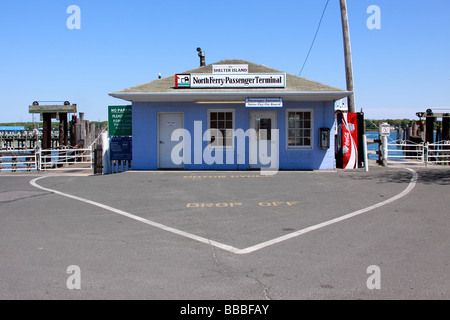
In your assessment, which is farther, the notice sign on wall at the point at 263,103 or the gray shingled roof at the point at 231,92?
the notice sign on wall at the point at 263,103

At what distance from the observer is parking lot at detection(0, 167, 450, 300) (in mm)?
4492

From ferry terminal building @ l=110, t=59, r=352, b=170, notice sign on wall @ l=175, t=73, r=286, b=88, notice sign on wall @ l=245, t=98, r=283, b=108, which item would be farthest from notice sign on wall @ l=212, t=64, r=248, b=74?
notice sign on wall @ l=245, t=98, r=283, b=108

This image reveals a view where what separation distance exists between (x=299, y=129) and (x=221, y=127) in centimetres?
331

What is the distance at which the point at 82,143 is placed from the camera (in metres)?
27.8

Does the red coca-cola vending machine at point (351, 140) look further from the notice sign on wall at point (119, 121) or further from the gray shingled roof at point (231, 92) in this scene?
the notice sign on wall at point (119, 121)

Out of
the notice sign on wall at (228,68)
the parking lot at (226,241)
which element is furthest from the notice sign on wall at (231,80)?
the parking lot at (226,241)

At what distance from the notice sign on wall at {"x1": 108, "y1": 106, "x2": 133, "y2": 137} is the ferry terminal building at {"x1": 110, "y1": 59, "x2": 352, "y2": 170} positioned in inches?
35.9

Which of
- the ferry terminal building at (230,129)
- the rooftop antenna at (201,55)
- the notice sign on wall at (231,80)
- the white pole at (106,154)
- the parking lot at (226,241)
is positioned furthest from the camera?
the rooftop antenna at (201,55)

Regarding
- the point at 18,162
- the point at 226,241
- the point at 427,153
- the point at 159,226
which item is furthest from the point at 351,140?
the point at 18,162

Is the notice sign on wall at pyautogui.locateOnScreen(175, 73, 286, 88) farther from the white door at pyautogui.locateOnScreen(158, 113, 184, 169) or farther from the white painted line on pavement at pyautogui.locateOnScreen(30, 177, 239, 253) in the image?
the white painted line on pavement at pyautogui.locateOnScreen(30, 177, 239, 253)

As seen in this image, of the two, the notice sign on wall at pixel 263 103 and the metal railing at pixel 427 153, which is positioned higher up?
the notice sign on wall at pixel 263 103

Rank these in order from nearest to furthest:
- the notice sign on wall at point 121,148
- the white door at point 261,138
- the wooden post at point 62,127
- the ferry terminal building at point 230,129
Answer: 1. the ferry terminal building at point 230,129
2. the white door at point 261,138
3. the notice sign on wall at point 121,148
4. the wooden post at point 62,127

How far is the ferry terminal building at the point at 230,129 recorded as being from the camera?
1636 cm

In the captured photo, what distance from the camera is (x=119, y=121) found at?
57.3 ft
